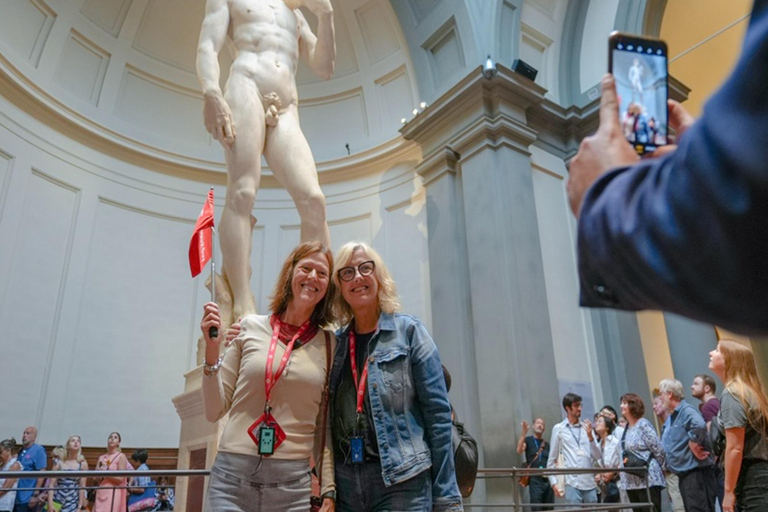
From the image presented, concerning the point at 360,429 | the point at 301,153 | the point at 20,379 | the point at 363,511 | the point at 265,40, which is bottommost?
the point at 363,511

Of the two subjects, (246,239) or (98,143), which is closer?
(246,239)

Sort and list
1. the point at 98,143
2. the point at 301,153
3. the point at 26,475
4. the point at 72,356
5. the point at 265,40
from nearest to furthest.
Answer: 1. the point at 26,475
2. the point at 301,153
3. the point at 265,40
4. the point at 72,356
5. the point at 98,143

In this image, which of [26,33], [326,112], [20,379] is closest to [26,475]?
[20,379]

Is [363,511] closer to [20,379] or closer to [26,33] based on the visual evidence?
[20,379]

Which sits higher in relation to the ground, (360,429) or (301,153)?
(301,153)

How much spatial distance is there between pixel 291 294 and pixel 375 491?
2.42ft

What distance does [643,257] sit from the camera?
48 centimetres

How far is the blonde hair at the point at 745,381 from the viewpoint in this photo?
294cm

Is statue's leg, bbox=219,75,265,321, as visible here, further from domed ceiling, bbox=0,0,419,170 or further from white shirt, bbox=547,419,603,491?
domed ceiling, bbox=0,0,419,170

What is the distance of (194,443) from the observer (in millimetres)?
3799

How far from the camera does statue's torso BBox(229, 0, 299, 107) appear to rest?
4.54m

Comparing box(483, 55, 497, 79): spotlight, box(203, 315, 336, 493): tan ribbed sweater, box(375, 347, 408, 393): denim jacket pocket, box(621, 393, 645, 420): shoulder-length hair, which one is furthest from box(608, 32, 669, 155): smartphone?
box(483, 55, 497, 79): spotlight

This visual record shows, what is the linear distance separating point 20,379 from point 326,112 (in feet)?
20.0

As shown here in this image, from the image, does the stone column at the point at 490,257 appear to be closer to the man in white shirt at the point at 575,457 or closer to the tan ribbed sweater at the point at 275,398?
the man in white shirt at the point at 575,457
